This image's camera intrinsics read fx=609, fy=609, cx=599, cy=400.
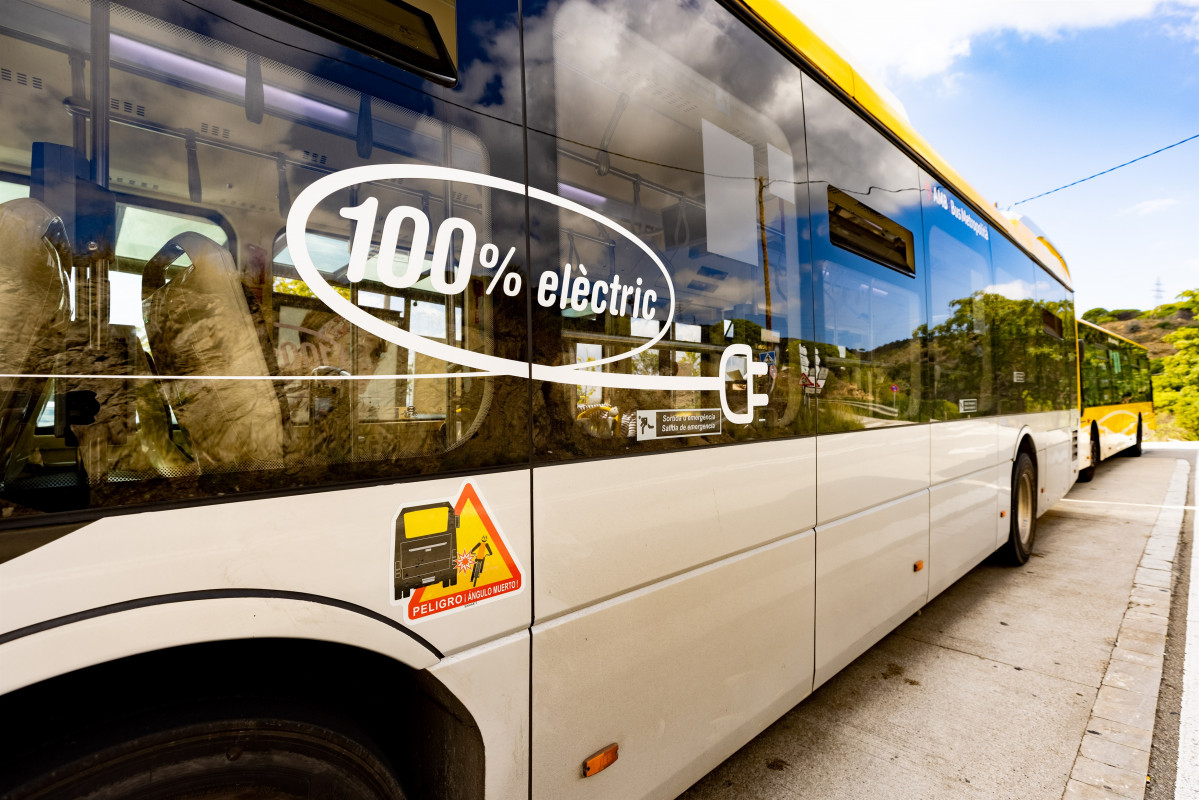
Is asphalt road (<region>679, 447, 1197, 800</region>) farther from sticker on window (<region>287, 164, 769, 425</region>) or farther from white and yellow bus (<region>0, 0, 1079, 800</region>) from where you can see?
sticker on window (<region>287, 164, 769, 425</region>)

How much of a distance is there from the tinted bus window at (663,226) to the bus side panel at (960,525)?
200cm

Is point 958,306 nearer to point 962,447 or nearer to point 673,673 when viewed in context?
point 962,447

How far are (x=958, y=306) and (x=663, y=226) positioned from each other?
3.64m

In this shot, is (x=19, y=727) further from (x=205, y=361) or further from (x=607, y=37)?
(x=607, y=37)

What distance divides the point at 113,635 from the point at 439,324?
849mm

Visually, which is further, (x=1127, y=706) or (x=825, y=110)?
(x=1127, y=706)

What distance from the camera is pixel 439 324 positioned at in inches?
57.9

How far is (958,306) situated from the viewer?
4684mm

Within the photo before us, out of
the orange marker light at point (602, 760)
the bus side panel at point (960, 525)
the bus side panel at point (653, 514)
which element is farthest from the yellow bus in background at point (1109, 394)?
the orange marker light at point (602, 760)

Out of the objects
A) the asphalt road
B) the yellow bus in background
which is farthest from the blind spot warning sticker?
the yellow bus in background

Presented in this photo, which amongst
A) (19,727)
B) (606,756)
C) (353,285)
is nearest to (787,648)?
(606,756)

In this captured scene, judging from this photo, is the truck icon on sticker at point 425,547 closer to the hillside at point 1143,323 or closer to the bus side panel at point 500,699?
the bus side panel at point 500,699

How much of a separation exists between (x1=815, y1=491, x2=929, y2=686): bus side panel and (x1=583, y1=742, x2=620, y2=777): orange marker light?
1.39m

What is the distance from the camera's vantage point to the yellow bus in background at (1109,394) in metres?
12.9
